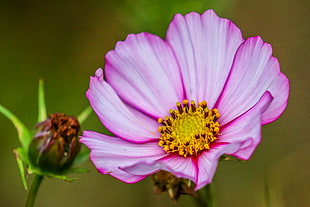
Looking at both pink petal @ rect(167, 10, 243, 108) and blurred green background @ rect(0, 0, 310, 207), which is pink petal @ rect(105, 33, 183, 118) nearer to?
pink petal @ rect(167, 10, 243, 108)

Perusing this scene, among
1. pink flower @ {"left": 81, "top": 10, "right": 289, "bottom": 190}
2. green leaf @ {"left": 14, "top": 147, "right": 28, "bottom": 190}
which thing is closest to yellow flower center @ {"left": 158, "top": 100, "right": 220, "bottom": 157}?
pink flower @ {"left": 81, "top": 10, "right": 289, "bottom": 190}

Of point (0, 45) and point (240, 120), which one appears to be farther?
point (0, 45)

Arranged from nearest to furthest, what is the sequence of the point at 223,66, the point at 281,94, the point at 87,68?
1. the point at 281,94
2. the point at 223,66
3. the point at 87,68

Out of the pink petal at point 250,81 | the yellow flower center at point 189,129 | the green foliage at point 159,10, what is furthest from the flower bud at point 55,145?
the green foliage at point 159,10

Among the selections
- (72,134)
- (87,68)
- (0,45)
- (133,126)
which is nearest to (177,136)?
(133,126)

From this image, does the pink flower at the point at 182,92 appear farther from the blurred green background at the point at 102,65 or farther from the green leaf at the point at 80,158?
the blurred green background at the point at 102,65

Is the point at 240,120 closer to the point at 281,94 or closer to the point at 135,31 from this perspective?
the point at 281,94

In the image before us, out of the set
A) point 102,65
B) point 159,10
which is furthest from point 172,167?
point 102,65

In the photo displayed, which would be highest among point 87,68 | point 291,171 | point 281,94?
point 281,94
